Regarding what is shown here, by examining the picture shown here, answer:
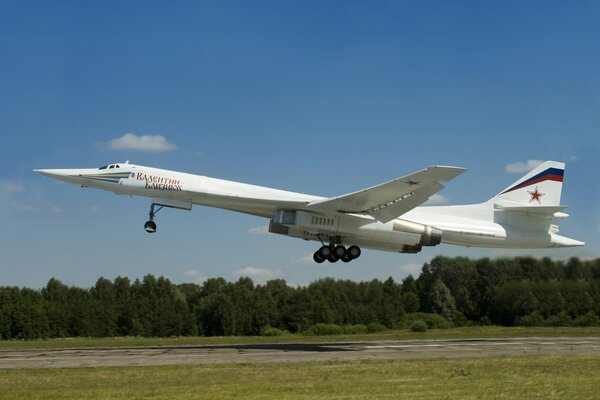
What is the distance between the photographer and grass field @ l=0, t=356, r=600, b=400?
1253 cm

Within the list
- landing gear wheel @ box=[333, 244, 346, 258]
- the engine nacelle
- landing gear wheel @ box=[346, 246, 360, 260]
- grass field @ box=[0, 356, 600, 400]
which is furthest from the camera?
landing gear wheel @ box=[346, 246, 360, 260]

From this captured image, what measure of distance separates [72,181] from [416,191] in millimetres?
12038

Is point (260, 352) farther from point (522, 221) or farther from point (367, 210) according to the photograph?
point (522, 221)

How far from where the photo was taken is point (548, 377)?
49.1 ft

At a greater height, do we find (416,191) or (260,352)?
(416,191)

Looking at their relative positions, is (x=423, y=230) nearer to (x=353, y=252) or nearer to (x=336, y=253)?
(x=353, y=252)

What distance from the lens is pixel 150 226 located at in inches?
928

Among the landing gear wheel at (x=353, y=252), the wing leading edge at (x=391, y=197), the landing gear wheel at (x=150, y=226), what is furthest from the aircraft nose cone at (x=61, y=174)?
the landing gear wheel at (x=353, y=252)

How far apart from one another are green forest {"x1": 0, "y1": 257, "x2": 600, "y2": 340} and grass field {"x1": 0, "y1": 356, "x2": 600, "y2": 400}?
38.7 ft

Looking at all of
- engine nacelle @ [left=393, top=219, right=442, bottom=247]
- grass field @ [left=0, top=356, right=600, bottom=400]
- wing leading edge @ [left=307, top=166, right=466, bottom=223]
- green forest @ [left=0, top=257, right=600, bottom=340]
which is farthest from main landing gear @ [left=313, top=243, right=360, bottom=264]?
grass field @ [left=0, top=356, right=600, bottom=400]

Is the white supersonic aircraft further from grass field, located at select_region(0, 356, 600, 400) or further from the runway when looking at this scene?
grass field, located at select_region(0, 356, 600, 400)

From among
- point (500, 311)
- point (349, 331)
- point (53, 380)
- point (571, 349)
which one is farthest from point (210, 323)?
point (53, 380)

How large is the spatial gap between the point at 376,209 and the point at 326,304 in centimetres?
2573

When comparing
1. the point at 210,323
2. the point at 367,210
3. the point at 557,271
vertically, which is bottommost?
the point at 210,323
